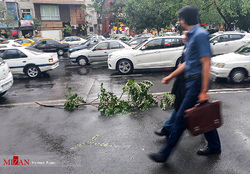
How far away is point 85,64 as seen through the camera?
13.9m

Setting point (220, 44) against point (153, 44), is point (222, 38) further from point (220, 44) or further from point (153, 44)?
point (153, 44)

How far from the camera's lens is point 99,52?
13297 mm

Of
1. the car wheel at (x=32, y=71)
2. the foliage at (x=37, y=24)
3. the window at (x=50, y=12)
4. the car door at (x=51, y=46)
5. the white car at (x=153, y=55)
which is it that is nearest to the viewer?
the white car at (x=153, y=55)

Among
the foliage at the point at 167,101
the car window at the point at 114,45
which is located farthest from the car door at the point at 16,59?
the foliage at the point at 167,101

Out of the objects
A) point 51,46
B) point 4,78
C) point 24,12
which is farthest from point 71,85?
point 24,12

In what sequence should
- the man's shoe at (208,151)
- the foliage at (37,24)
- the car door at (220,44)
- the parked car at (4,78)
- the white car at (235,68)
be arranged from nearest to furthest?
the man's shoe at (208,151) → the parked car at (4,78) → the white car at (235,68) → the car door at (220,44) → the foliage at (37,24)

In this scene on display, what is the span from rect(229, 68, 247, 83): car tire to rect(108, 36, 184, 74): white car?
300 centimetres

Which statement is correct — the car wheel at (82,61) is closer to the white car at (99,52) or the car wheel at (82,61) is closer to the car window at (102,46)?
the white car at (99,52)

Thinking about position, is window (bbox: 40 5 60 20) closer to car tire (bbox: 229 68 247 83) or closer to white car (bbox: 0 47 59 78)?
white car (bbox: 0 47 59 78)

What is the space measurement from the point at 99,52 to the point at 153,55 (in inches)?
157

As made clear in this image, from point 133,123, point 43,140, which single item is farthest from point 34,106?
point 133,123

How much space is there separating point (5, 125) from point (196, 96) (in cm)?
419

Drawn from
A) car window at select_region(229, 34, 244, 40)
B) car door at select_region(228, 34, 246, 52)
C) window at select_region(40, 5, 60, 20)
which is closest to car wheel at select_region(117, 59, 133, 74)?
car door at select_region(228, 34, 246, 52)

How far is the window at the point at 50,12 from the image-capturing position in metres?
38.7
